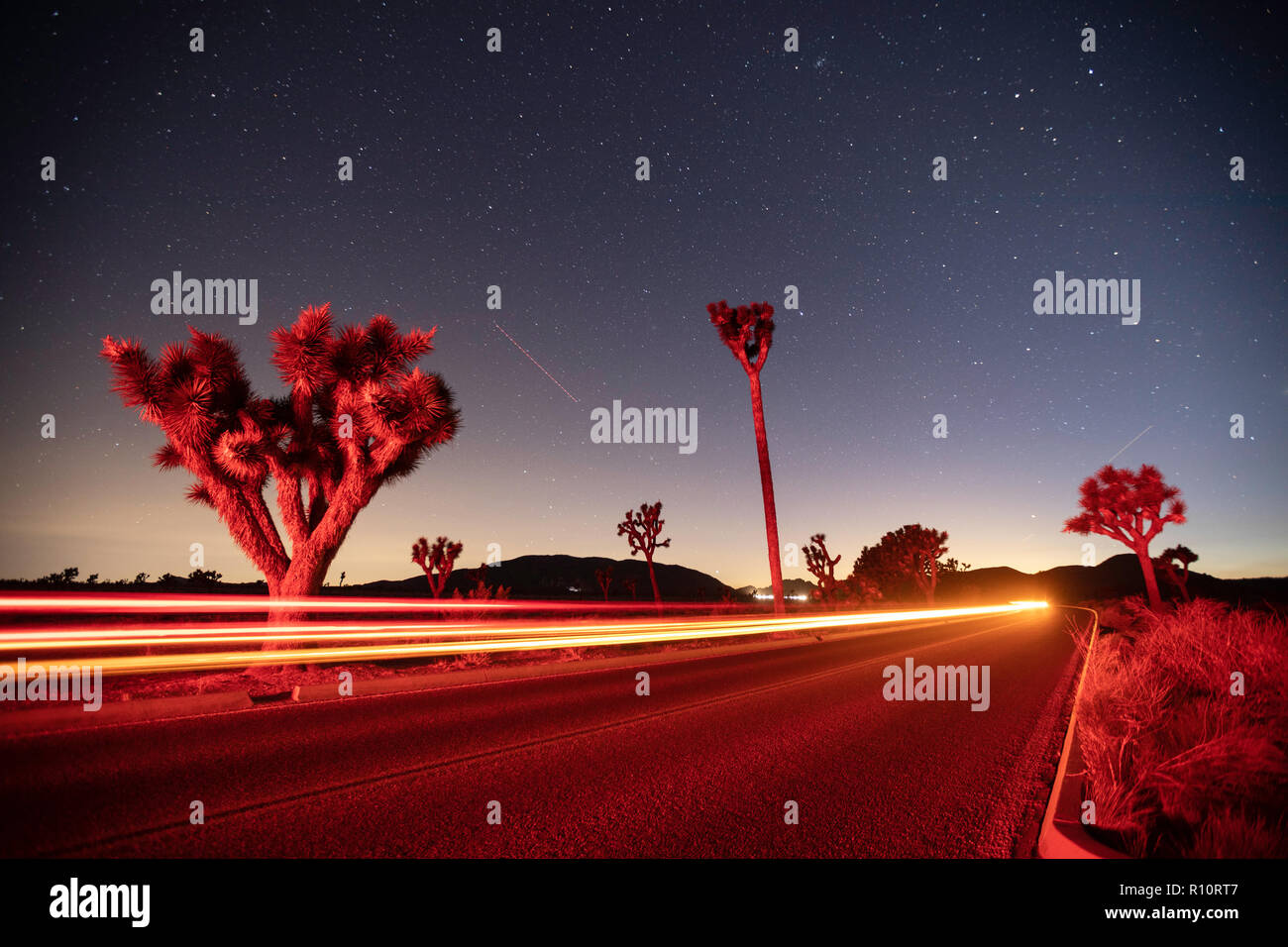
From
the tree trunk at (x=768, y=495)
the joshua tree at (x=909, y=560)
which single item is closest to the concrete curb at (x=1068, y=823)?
the tree trunk at (x=768, y=495)

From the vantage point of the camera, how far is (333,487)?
1335 cm

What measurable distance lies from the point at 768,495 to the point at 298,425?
17.6m

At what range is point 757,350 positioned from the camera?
2641 centimetres

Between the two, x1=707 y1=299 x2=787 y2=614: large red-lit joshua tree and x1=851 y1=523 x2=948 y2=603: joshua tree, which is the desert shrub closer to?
x1=707 y1=299 x2=787 y2=614: large red-lit joshua tree

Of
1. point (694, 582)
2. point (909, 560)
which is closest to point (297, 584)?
point (909, 560)

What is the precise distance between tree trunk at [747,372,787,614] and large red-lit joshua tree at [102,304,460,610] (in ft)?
48.7

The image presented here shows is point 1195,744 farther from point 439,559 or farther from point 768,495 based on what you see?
point 439,559

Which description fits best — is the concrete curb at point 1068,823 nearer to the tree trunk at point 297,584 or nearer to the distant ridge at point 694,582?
the tree trunk at point 297,584

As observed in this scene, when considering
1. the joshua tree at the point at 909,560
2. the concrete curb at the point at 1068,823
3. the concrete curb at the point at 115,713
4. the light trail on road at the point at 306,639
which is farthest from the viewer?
the joshua tree at the point at 909,560

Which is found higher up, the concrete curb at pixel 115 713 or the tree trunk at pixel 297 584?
the tree trunk at pixel 297 584

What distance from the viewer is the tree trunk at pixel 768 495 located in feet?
80.5

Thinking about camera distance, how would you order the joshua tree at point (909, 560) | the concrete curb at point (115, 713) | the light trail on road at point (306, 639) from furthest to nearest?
1. the joshua tree at point (909, 560)
2. the light trail on road at point (306, 639)
3. the concrete curb at point (115, 713)
